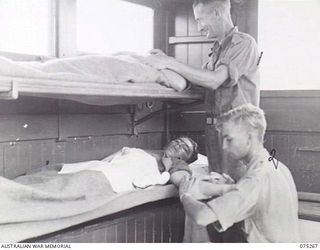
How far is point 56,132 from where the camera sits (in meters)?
1.65

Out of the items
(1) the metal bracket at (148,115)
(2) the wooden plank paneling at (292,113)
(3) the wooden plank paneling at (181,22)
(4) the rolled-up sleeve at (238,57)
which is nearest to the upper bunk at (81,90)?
(4) the rolled-up sleeve at (238,57)

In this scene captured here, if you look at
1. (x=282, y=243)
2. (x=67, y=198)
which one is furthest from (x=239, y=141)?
(x=67, y=198)

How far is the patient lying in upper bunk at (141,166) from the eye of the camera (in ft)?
4.61

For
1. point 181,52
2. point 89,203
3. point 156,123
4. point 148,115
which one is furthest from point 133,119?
point 89,203

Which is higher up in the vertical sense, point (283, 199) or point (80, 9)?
point (80, 9)

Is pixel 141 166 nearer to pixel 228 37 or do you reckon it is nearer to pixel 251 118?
pixel 251 118

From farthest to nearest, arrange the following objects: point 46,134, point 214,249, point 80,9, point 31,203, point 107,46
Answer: point 107,46
point 80,9
point 46,134
point 214,249
point 31,203

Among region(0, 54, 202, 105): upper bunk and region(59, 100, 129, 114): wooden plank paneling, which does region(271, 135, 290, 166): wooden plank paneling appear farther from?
region(59, 100, 129, 114): wooden plank paneling

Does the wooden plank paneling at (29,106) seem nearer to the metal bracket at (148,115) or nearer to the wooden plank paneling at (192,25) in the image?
the metal bracket at (148,115)

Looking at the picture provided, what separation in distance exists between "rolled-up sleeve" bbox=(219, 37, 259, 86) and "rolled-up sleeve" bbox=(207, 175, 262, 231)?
430 millimetres

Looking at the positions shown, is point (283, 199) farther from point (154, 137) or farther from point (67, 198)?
point (154, 137)

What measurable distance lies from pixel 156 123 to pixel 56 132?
2.10ft

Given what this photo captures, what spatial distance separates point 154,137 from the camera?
2.18 metres

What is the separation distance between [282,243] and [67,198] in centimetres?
62
